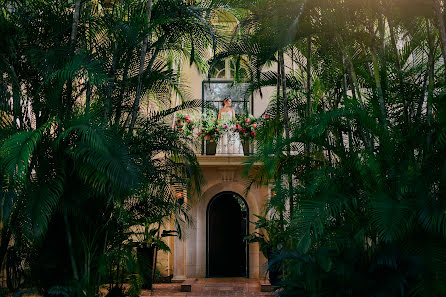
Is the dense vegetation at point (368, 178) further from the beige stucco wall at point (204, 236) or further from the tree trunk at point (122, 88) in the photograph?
the beige stucco wall at point (204, 236)

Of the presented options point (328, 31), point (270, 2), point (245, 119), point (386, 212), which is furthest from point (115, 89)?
point (245, 119)

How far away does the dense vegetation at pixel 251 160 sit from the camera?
5055mm

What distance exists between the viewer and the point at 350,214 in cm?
570

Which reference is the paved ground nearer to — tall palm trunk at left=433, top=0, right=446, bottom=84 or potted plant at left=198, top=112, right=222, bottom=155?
potted plant at left=198, top=112, right=222, bottom=155

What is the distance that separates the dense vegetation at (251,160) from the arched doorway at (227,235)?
649cm

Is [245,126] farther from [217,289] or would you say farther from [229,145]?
[217,289]

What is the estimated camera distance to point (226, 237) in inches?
565

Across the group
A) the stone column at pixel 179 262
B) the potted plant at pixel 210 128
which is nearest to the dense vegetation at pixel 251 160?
the potted plant at pixel 210 128

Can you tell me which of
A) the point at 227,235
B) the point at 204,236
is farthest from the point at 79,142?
the point at 227,235

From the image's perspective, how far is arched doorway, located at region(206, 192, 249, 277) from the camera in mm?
14141

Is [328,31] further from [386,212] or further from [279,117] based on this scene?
[386,212]

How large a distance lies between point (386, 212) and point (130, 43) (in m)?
3.57

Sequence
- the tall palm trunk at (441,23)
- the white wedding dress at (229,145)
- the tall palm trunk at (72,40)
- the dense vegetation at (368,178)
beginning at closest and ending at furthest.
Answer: the dense vegetation at (368,178)
the tall palm trunk at (441,23)
the tall palm trunk at (72,40)
the white wedding dress at (229,145)

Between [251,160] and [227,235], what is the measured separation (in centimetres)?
806
